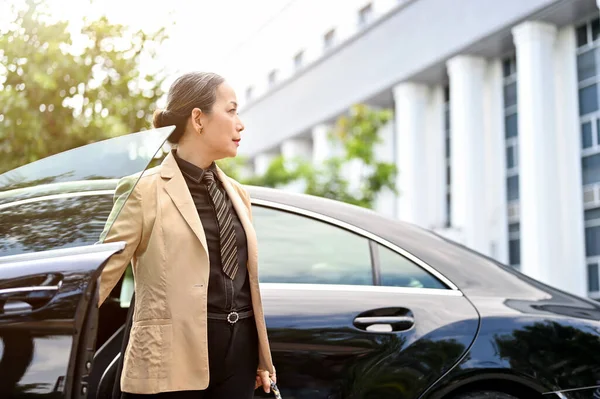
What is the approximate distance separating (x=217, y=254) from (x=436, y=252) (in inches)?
50.3

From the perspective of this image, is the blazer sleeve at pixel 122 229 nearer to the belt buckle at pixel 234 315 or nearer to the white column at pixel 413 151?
the belt buckle at pixel 234 315

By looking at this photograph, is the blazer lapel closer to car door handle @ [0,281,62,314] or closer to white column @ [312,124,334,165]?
car door handle @ [0,281,62,314]

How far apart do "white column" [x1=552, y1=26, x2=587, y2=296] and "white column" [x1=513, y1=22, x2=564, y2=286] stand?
196mm

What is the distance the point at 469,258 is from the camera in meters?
3.46

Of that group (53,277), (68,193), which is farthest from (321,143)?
(53,277)

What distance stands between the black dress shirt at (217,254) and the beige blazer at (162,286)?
0.07 meters

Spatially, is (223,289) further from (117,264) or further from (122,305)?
(122,305)

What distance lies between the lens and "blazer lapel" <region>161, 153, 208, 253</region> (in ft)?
7.80

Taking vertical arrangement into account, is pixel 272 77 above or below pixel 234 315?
above

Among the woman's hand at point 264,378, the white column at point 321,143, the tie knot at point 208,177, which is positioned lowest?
the woman's hand at point 264,378

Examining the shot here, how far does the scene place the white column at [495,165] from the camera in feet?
78.3

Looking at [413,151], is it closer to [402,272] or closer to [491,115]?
[491,115]

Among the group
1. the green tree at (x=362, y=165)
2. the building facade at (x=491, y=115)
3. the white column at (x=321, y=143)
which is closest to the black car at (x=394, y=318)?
the green tree at (x=362, y=165)

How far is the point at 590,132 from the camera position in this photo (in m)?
21.1
